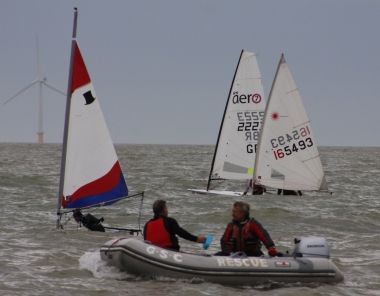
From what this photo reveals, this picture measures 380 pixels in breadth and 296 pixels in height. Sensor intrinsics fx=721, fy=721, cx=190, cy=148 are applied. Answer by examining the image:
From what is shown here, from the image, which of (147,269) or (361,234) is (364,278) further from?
(361,234)

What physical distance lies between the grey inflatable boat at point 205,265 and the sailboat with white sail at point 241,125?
14.6 m

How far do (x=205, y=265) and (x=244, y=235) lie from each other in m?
0.73

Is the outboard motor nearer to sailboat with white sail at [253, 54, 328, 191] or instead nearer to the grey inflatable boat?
the grey inflatable boat

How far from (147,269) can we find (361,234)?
779 cm

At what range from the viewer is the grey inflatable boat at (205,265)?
32.3ft

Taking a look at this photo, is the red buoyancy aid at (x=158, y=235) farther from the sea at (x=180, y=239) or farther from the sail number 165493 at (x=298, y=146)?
the sail number 165493 at (x=298, y=146)

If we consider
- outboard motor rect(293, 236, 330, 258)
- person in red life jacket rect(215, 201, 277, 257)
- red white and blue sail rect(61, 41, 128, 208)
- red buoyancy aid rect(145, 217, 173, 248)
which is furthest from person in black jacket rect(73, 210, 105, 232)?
outboard motor rect(293, 236, 330, 258)

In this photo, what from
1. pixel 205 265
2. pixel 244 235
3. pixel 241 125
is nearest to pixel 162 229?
pixel 205 265

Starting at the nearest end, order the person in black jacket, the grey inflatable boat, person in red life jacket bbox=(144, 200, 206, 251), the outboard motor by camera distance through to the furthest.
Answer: the grey inflatable boat, person in red life jacket bbox=(144, 200, 206, 251), the outboard motor, the person in black jacket

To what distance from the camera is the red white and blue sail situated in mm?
14094

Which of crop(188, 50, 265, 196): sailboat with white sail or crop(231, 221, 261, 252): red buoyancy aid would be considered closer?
crop(231, 221, 261, 252): red buoyancy aid

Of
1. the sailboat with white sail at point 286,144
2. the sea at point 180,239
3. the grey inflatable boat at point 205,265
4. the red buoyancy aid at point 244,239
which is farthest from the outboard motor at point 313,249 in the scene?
the sailboat with white sail at point 286,144

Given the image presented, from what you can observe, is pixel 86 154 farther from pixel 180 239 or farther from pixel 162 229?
pixel 162 229

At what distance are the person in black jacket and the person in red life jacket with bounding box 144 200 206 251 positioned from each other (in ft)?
13.8
